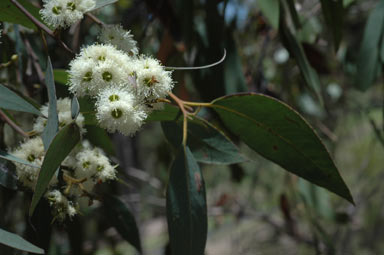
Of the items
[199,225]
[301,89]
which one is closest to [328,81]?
[301,89]

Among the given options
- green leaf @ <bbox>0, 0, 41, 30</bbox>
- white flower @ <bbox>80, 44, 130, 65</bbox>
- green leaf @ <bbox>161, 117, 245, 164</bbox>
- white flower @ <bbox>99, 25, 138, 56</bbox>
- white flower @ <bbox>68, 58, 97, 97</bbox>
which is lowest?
green leaf @ <bbox>161, 117, 245, 164</bbox>

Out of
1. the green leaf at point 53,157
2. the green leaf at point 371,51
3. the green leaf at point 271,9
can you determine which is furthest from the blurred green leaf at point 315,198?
the green leaf at point 53,157

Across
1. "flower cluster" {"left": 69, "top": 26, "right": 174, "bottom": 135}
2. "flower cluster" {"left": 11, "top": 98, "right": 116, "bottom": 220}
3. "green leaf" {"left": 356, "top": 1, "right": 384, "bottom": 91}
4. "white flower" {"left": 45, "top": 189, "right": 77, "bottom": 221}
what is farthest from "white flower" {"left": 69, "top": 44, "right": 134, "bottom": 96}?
"green leaf" {"left": 356, "top": 1, "right": 384, "bottom": 91}

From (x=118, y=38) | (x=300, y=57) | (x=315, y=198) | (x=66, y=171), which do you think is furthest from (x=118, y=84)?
(x=315, y=198)

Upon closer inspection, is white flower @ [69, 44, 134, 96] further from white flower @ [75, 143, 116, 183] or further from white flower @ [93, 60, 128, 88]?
white flower @ [75, 143, 116, 183]

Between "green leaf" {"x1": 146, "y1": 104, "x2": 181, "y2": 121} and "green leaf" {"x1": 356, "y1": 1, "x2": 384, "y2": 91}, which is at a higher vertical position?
"green leaf" {"x1": 356, "y1": 1, "x2": 384, "y2": 91}

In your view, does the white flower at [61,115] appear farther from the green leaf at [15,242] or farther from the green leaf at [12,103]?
the green leaf at [15,242]

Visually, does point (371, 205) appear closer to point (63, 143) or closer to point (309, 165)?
point (309, 165)
